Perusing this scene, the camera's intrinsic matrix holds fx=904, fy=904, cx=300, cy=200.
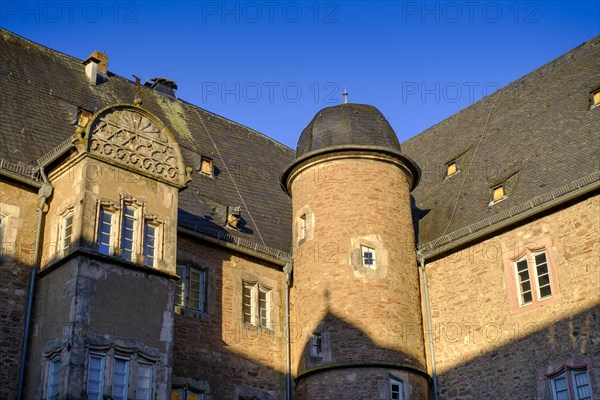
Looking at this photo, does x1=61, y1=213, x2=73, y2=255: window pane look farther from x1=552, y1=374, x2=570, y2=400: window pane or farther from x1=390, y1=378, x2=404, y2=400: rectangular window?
x1=552, y1=374, x2=570, y2=400: window pane

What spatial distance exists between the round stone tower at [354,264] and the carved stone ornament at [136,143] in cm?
357

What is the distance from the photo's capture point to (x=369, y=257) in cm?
1905

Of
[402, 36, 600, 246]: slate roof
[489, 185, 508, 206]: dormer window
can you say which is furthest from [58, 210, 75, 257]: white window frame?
[489, 185, 508, 206]: dormer window

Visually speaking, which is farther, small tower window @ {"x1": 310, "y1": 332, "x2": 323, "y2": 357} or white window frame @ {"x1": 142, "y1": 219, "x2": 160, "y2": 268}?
small tower window @ {"x1": 310, "y1": 332, "x2": 323, "y2": 357}

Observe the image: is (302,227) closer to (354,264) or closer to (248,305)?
(354,264)

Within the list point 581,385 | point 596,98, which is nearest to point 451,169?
point 596,98

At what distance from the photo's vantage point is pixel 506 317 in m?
17.8

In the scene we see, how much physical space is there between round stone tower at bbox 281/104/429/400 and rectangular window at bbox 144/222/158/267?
394 centimetres

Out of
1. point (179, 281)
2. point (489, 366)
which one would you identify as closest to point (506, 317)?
point (489, 366)

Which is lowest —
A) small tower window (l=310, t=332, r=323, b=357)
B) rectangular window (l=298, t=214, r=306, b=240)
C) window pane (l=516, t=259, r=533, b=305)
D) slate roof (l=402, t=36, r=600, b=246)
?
small tower window (l=310, t=332, r=323, b=357)

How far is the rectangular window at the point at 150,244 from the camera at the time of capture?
648 inches

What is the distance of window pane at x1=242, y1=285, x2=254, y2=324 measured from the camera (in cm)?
1902

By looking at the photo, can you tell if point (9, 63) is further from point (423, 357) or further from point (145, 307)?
point (423, 357)

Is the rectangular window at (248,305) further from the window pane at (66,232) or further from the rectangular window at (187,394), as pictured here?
the window pane at (66,232)
